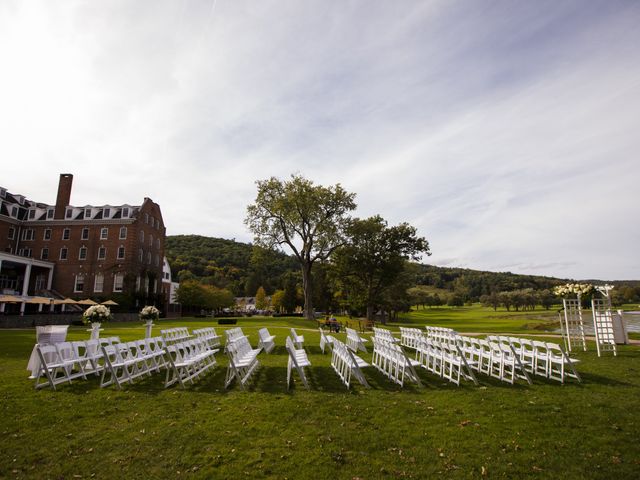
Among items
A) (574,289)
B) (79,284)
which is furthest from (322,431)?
(79,284)

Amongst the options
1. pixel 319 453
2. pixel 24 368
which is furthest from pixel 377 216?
pixel 319 453

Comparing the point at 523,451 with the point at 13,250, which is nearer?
the point at 523,451

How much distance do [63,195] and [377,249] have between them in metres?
39.2

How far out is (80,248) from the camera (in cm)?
4453

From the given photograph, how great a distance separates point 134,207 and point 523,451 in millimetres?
48543

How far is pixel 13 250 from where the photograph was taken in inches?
1773

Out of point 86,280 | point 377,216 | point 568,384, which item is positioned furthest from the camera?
point 86,280

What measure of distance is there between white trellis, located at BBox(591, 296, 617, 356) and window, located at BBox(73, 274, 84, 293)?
47.9 m

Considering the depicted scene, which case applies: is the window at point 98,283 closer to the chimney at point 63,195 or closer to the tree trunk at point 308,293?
the chimney at point 63,195

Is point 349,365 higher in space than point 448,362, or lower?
higher

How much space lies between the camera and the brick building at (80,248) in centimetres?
4272

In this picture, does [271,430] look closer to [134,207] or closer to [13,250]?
[134,207]

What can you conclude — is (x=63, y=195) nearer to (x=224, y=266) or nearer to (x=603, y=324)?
→ (x=603, y=324)

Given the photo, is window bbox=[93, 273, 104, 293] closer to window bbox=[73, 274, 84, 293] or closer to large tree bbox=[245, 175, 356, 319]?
window bbox=[73, 274, 84, 293]
